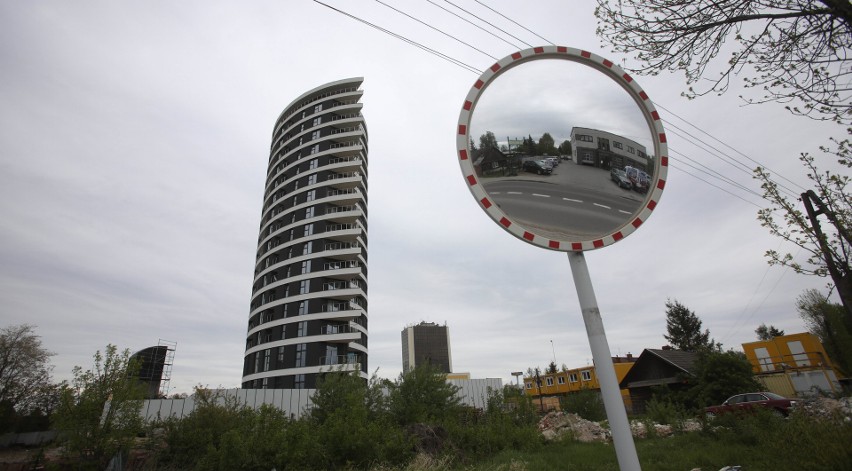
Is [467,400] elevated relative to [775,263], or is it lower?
lower

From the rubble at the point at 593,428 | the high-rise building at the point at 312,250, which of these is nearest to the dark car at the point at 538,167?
the rubble at the point at 593,428

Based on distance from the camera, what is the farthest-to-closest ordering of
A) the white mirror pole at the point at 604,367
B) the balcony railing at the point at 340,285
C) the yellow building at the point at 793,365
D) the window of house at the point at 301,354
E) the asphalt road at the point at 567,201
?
the balcony railing at the point at 340,285 → the window of house at the point at 301,354 → the yellow building at the point at 793,365 → the asphalt road at the point at 567,201 → the white mirror pole at the point at 604,367

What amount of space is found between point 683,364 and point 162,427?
1351 inches

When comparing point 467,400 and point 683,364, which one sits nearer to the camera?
point 683,364

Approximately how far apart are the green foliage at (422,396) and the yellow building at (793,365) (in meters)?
21.8

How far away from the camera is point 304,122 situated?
207ft

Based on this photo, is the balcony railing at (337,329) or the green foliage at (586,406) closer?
the green foliage at (586,406)

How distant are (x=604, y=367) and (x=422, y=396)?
21.3 metres

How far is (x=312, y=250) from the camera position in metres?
51.9

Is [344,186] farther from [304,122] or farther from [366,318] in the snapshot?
[366,318]

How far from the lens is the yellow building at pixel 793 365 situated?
26.2 metres

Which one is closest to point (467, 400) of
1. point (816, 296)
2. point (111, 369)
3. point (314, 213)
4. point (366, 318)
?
point (366, 318)

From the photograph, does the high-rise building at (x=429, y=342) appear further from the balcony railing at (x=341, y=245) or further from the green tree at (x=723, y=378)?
the green tree at (x=723, y=378)

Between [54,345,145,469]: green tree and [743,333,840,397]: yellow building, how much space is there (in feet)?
115
